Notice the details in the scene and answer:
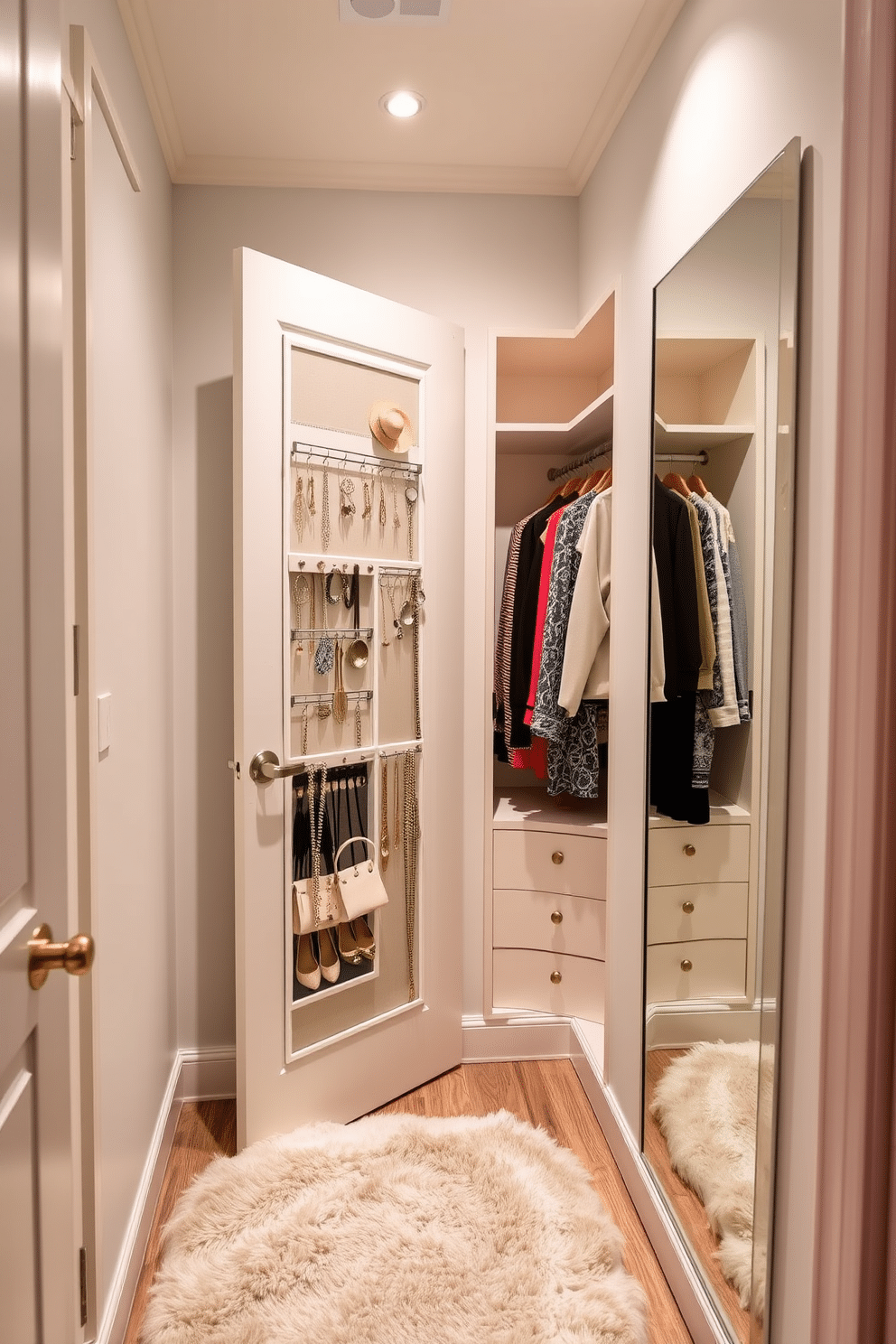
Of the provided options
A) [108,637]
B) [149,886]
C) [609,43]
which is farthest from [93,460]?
[609,43]

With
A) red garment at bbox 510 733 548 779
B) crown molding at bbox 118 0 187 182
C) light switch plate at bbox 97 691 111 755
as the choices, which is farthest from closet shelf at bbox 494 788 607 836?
crown molding at bbox 118 0 187 182

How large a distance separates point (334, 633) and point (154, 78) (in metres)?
1.34

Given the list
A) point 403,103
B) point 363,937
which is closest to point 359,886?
point 363,937

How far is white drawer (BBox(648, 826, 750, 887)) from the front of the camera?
144 cm

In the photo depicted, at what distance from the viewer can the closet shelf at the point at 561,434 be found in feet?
7.84

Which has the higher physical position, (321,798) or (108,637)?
(108,637)

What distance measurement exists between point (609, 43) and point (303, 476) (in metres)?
1.16

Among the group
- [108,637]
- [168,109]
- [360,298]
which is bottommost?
[108,637]

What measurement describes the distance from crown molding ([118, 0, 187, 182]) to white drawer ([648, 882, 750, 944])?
6.72 feet

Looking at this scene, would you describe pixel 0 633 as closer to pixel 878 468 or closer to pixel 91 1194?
pixel 878 468

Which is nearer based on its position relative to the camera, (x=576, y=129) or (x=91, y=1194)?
(x=91, y=1194)

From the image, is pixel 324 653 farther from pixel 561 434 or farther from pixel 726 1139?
pixel 726 1139

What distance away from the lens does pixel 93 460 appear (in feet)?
4.82

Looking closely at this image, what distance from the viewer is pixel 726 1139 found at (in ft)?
4.83
